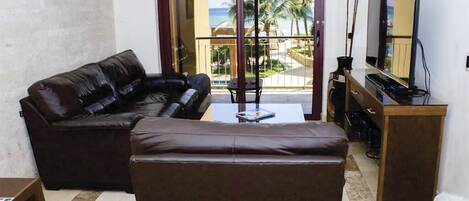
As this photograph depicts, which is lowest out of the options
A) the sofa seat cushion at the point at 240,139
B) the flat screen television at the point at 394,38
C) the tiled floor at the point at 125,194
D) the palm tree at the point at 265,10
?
the tiled floor at the point at 125,194

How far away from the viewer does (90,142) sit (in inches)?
115

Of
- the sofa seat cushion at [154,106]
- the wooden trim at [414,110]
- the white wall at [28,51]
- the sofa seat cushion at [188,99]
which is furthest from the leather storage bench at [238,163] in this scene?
the sofa seat cushion at [188,99]

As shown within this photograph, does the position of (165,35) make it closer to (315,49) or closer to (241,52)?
(241,52)

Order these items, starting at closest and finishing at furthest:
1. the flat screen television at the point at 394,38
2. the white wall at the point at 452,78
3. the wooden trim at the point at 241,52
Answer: the white wall at the point at 452,78
the flat screen television at the point at 394,38
the wooden trim at the point at 241,52

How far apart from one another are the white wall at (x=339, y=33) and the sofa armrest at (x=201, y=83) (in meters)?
1.44

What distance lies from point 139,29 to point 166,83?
2.75 feet

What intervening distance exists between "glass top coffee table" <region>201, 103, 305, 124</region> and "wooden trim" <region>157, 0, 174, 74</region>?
4.63ft

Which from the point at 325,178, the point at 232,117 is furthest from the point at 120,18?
the point at 325,178

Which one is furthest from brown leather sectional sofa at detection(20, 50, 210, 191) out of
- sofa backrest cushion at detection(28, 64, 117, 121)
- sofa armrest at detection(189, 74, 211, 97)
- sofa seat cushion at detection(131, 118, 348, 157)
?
sofa armrest at detection(189, 74, 211, 97)

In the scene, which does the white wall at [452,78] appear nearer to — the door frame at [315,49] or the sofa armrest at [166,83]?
the door frame at [315,49]

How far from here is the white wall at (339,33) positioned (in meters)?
4.70

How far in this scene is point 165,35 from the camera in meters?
5.10

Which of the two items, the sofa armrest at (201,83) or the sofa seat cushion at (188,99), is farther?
the sofa armrest at (201,83)

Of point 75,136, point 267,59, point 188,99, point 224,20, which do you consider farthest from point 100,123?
point 267,59
